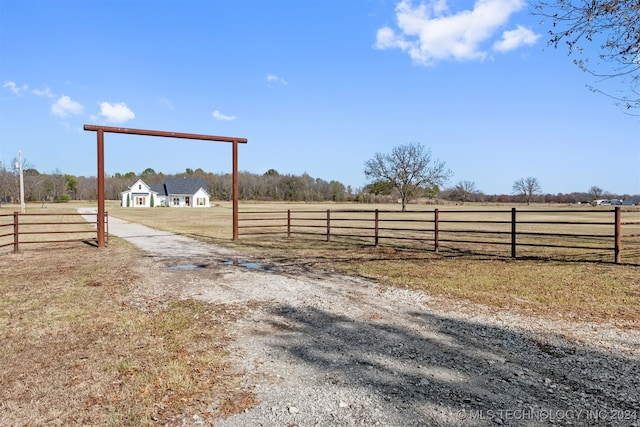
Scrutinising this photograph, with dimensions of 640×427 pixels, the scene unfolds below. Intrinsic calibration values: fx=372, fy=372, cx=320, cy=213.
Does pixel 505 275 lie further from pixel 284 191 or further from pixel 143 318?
pixel 284 191

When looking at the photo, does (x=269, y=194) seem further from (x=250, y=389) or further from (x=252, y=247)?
(x=250, y=389)

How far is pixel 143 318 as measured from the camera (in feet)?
15.9

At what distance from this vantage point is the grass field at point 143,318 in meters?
2.85

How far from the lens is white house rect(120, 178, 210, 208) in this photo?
68188mm

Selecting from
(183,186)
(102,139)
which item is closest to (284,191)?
(183,186)

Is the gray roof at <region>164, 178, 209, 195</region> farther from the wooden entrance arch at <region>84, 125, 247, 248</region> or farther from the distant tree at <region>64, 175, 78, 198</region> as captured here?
the wooden entrance arch at <region>84, 125, 247, 248</region>

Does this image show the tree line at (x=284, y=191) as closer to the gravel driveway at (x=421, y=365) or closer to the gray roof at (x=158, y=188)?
the gray roof at (x=158, y=188)

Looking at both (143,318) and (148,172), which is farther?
(148,172)

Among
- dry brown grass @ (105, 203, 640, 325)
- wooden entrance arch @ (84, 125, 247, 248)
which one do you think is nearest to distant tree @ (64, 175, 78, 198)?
wooden entrance arch @ (84, 125, 247, 248)

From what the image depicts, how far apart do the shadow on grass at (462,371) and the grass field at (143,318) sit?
100 cm

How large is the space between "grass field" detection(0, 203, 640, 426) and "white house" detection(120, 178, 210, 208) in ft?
206

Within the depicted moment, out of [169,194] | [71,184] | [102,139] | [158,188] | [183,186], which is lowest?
[169,194]

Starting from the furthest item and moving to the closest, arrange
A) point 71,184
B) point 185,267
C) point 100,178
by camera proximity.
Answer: point 71,184
point 100,178
point 185,267

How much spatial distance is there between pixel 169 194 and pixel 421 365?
73.9 meters
